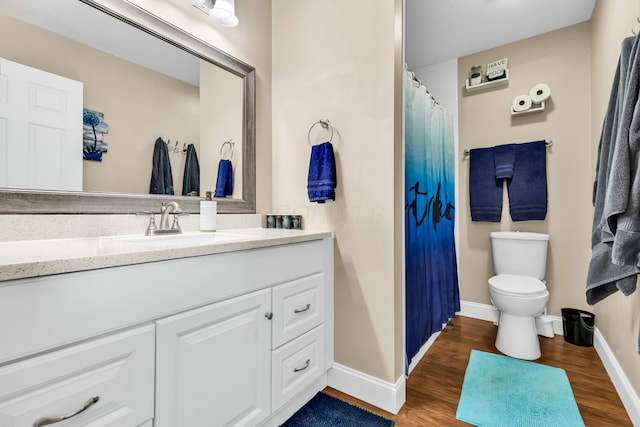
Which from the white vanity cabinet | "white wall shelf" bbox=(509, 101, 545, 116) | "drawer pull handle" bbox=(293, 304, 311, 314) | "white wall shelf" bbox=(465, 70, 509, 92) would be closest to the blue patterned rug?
the white vanity cabinet

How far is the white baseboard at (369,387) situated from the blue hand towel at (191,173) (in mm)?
1234

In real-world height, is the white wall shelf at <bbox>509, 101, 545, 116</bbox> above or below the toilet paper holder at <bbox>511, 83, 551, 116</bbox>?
below

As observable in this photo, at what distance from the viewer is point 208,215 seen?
4.97 feet

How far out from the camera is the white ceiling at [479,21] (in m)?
2.11

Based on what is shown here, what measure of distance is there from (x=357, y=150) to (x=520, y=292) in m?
1.42

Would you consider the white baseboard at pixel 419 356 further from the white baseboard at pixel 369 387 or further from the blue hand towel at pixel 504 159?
the blue hand towel at pixel 504 159

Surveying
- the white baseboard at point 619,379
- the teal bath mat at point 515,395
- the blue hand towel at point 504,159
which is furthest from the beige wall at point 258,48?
the white baseboard at point 619,379

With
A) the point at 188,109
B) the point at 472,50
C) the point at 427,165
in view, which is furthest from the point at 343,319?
the point at 472,50

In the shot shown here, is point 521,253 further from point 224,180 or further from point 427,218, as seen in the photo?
point 224,180

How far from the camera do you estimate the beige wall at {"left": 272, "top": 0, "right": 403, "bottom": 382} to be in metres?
1.47

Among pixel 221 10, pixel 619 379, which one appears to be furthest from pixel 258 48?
pixel 619 379

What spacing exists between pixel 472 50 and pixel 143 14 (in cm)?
261

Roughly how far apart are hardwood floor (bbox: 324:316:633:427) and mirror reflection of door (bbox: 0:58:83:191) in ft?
5.32

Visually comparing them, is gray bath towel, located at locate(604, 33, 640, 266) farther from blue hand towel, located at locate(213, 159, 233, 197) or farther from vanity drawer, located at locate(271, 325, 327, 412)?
blue hand towel, located at locate(213, 159, 233, 197)
